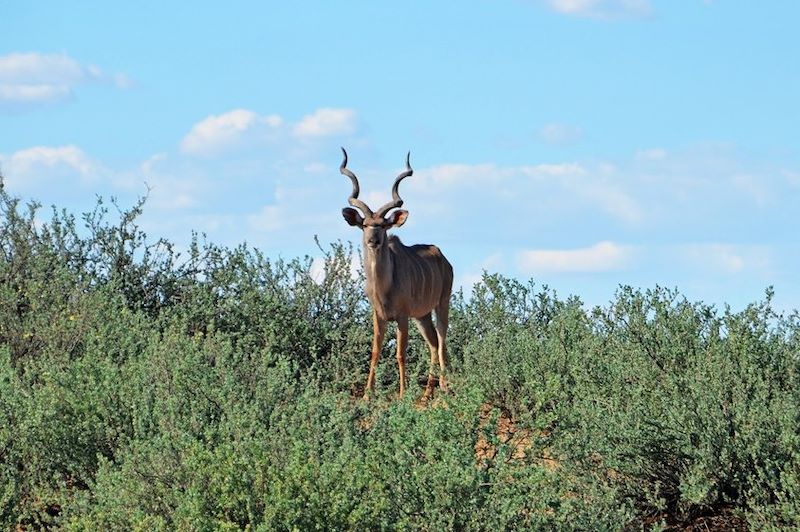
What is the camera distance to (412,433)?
838 centimetres

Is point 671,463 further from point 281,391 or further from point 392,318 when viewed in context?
point 392,318

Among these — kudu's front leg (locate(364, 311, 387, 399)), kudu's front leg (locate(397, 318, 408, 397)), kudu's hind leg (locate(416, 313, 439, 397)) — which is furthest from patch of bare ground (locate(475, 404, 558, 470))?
kudu's hind leg (locate(416, 313, 439, 397))

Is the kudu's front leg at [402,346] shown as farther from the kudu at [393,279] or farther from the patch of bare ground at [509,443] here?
the patch of bare ground at [509,443]

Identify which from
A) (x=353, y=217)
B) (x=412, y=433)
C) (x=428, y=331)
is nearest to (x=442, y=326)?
(x=428, y=331)

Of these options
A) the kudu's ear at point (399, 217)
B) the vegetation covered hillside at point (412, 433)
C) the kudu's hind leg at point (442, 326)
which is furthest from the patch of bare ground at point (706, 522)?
the kudu's ear at point (399, 217)

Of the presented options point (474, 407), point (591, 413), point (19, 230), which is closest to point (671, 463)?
point (591, 413)

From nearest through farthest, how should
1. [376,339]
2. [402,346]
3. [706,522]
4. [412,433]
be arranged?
[412,433]
[706,522]
[402,346]
[376,339]

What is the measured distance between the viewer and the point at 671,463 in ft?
32.9

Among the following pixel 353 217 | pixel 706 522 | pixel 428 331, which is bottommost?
pixel 706 522

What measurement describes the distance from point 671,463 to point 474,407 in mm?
2252

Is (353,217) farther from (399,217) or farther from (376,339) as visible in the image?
(376,339)

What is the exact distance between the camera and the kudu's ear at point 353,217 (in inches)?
603

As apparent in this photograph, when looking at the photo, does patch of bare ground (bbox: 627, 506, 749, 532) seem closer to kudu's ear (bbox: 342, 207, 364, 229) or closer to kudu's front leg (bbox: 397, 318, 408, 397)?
kudu's front leg (bbox: 397, 318, 408, 397)

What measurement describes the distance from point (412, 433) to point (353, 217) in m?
7.25
